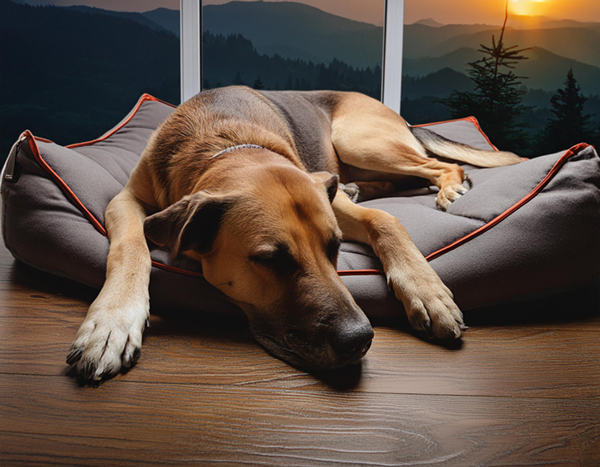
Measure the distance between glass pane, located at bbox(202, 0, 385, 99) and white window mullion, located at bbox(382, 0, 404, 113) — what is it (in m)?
0.85

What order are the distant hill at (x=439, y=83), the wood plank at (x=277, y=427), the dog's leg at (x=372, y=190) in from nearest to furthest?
the wood plank at (x=277, y=427)
the dog's leg at (x=372, y=190)
the distant hill at (x=439, y=83)

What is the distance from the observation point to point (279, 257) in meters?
1.16

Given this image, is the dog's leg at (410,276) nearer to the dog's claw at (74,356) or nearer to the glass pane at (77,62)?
the dog's claw at (74,356)

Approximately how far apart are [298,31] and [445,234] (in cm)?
554

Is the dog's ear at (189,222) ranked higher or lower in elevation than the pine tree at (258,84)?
lower

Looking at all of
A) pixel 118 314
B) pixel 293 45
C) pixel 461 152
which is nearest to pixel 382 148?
pixel 461 152

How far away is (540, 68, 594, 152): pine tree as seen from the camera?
4863 millimetres

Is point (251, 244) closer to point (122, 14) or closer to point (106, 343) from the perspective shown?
point (106, 343)

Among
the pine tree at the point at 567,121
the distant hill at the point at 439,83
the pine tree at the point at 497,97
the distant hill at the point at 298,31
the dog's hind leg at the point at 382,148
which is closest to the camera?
the dog's hind leg at the point at 382,148

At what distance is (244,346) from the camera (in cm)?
126

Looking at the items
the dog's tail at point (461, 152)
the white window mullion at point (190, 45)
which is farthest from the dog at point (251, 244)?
the white window mullion at point (190, 45)

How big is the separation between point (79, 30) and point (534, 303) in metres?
6.78

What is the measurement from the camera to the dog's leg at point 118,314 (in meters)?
1.06

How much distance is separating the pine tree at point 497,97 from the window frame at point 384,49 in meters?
0.90
